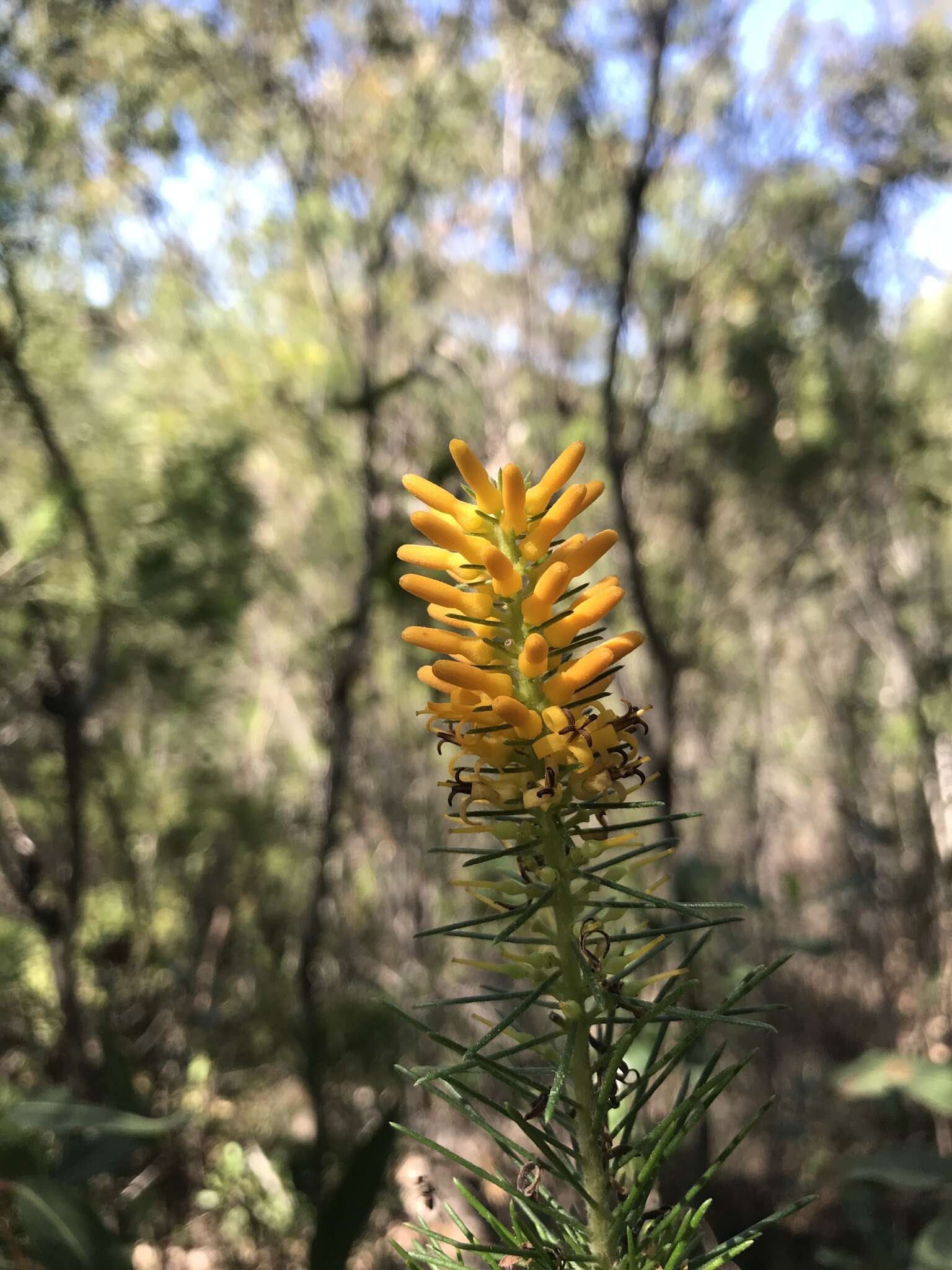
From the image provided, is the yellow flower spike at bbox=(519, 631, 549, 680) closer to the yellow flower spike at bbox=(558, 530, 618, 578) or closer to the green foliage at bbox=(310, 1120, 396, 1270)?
the yellow flower spike at bbox=(558, 530, 618, 578)

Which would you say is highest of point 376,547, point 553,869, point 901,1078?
point 376,547

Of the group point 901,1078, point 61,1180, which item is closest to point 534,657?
point 61,1180

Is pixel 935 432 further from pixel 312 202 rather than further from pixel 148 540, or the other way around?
pixel 148 540

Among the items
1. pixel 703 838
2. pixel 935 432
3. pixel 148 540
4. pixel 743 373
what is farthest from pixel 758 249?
pixel 148 540

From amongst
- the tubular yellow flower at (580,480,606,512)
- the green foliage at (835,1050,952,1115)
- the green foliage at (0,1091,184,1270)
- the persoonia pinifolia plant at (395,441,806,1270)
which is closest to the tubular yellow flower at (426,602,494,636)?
the persoonia pinifolia plant at (395,441,806,1270)

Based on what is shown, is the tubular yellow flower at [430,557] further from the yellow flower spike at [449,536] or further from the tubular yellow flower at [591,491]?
the tubular yellow flower at [591,491]

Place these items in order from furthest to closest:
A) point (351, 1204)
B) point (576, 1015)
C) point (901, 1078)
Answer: point (901, 1078), point (351, 1204), point (576, 1015)

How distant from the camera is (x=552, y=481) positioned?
65 centimetres

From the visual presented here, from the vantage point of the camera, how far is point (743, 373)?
5719 millimetres

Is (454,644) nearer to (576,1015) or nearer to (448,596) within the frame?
(448,596)

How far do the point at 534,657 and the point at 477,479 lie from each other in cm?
15

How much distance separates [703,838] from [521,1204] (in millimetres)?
5231

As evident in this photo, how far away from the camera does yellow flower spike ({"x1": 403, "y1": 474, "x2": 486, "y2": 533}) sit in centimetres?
63

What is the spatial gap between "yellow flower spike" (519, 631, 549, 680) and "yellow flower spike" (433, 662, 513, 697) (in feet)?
0.09
